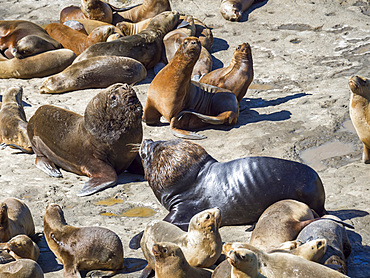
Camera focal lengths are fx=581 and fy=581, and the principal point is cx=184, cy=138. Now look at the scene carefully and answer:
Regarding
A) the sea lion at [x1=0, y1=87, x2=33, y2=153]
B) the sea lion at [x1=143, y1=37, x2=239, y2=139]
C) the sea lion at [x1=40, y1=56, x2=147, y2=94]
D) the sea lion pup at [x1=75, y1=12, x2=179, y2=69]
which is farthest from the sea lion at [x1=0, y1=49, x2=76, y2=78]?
the sea lion at [x1=143, y1=37, x2=239, y2=139]

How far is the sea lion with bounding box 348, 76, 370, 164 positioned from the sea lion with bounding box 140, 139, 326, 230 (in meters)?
1.35

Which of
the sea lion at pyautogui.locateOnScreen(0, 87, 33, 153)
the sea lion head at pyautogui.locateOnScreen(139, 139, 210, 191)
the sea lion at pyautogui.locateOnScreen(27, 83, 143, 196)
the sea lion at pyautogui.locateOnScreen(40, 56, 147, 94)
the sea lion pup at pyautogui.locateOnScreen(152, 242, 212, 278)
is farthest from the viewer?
the sea lion at pyautogui.locateOnScreen(40, 56, 147, 94)

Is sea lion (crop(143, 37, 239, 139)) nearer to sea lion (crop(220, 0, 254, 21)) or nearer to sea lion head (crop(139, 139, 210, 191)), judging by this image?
sea lion head (crop(139, 139, 210, 191))

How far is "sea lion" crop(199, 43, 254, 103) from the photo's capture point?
319 inches

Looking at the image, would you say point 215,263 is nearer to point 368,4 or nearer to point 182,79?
point 182,79

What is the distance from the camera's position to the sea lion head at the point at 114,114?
6.20 metres


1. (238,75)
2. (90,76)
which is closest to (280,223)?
(238,75)

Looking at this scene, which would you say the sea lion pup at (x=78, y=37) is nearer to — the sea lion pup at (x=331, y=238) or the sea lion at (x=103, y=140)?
the sea lion at (x=103, y=140)

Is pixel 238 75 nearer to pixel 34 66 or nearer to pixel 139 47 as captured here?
pixel 139 47

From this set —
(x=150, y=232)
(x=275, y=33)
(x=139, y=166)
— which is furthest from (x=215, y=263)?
(x=275, y=33)

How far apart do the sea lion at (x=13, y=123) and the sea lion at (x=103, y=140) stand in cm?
66

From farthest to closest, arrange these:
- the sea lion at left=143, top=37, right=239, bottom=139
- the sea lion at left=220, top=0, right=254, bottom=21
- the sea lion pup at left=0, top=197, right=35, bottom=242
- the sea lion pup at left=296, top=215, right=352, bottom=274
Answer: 1. the sea lion at left=220, top=0, right=254, bottom=21
2. the sea lion at left=143, top=37, right=239, bottom=139
3. the sea lion pup at left=0, top=197, right=35, bottom=242
4. the sea lion pup at left=296, top=215, right=352, bottom=274

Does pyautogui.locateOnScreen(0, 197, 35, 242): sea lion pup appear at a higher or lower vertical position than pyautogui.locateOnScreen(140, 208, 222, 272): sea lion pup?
lower

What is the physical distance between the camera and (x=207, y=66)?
922 cm
